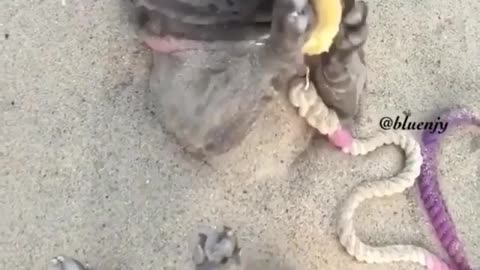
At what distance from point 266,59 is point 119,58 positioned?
13.6 inches

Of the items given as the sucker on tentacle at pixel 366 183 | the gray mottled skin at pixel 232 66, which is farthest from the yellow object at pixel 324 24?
the sucker on tentacle at pixel 366 183

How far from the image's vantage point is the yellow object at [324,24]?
2.63 ft

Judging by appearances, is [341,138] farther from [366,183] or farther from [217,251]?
[217,251]

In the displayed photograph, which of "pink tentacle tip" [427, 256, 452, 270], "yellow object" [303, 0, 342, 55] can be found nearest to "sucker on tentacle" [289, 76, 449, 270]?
"pink tentacle tip" [427, 256, 452, 270]

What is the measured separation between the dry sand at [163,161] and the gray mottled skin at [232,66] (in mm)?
53

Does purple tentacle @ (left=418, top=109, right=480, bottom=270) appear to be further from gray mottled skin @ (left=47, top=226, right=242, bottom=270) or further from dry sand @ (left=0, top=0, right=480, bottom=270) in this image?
gray mottled skin @ (left=47, top=226, right=242, bottom=270)

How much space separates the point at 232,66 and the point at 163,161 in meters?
0.20

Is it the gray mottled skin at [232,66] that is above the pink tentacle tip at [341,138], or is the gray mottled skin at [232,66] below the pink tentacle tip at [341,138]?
above

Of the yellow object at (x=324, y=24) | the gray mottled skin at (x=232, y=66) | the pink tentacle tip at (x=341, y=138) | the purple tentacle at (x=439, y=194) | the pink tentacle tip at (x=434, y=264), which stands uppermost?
the yellow object at (x=324, y=24)

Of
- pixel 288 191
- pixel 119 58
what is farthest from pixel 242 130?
pixel 119 58

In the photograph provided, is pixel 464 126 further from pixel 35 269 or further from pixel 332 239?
pixel 35 269

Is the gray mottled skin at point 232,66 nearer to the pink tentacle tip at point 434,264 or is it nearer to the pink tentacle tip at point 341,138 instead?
the pink tentacle tip at point 341,138

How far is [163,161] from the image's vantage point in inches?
42.4

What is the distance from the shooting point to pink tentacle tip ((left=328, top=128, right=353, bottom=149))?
105 cm
